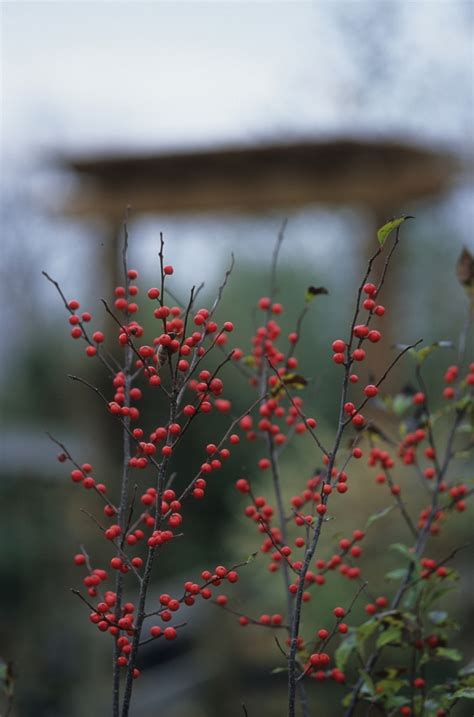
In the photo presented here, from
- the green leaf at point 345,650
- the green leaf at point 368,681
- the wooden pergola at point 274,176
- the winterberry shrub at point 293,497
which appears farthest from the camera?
the wooden pergola at point 274,176

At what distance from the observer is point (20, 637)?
3803 millimetres

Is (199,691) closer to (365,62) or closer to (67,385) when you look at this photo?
(67,385)

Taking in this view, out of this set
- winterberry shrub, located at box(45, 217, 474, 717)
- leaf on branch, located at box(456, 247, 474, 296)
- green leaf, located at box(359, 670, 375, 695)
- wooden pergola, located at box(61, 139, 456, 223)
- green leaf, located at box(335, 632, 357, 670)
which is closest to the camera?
winterberry shrub, located at box(45, 217, 474, 717)

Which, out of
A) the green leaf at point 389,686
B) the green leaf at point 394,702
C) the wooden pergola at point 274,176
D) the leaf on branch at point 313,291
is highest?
the wooden pergola at point 274,176

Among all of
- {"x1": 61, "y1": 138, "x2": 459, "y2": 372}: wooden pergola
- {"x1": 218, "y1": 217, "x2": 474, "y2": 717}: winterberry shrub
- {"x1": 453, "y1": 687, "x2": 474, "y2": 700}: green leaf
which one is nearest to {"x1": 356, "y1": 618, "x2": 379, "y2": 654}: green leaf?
{"x1": 218, "y1": 217, "x2": 474, "y2": 717}: winterberry shrub

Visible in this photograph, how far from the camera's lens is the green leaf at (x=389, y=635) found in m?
0.96

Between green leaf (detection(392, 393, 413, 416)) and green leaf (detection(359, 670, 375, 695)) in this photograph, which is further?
green leaf (detection(392, 393, 413, 416))

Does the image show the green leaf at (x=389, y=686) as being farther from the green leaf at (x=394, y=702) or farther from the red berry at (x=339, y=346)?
the red berry at (x=339, y=346)

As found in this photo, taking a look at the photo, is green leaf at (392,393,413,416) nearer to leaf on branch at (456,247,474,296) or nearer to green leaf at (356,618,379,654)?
leaf on branch at (456,247,474,296)

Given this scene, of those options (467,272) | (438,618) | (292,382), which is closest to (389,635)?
(438,618)

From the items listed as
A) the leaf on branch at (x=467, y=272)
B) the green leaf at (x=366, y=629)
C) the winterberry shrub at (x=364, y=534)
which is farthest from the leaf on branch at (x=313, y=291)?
the green leaf at (x=366, y=629)

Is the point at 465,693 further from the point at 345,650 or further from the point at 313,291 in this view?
the point at 313,291

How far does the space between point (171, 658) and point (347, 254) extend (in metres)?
3.42

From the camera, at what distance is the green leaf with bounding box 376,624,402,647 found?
96 cm
